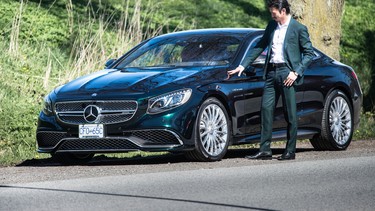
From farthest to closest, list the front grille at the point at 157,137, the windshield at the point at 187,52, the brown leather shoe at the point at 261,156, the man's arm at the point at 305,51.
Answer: the windshield at the point at 187,52
the brown leather shoe at the point at 261,156
the man's arm at the point at 305,51
the front grille at the point at 157,137

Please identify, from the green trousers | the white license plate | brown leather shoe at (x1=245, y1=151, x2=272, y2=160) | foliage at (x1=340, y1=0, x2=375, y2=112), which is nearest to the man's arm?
the green trousers

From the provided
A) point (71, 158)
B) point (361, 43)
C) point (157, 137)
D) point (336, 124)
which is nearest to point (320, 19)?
point (336, 124)

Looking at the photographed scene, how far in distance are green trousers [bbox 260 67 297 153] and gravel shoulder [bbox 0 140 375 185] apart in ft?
0.83

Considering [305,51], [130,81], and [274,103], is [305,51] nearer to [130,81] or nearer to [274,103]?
[274,103]

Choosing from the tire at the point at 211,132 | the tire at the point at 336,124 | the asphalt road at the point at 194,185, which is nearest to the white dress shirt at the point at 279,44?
the tire at the point at 211,132

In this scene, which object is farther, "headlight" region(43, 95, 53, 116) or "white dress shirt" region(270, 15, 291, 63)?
"white dress shirt" region(270, 15, 291, 63)

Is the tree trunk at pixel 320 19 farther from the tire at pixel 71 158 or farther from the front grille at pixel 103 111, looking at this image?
the front grille at pixel 103 111

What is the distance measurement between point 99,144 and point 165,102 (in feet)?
2.77

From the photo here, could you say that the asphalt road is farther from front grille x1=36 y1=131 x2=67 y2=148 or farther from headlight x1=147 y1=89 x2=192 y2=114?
headlight x1=147 y1=89 x2=192 y2=114

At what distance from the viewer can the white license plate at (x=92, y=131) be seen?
12.0 metres

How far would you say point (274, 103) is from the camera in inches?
505

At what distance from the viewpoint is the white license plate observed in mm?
12039

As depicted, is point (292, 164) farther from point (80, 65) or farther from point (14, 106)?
point (80, 65)

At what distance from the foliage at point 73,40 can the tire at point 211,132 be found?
2393 mm
